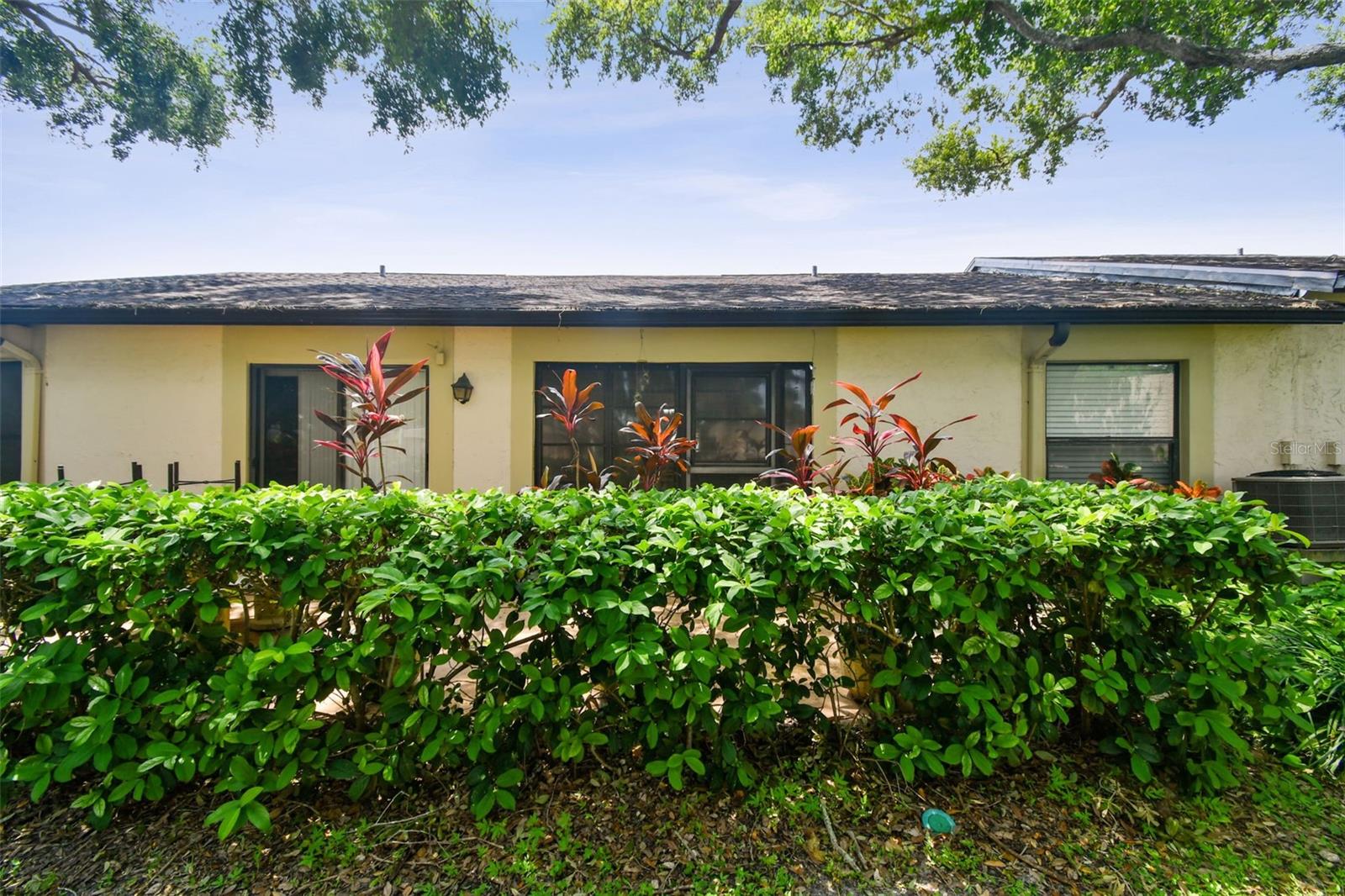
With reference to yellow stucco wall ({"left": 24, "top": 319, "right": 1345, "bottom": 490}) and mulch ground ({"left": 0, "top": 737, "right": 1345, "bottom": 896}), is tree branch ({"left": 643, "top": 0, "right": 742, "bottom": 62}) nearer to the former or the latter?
yellow stucco wall ({"left": 24, "top": 319, "right": 1345, "bottom": 490})

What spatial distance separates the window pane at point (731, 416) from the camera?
6.13m

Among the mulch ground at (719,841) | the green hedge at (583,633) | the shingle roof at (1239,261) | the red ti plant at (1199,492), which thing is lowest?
the mulch ground at (719,841)

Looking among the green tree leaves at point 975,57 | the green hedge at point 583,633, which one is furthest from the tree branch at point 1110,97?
the green hedge at point 583,633

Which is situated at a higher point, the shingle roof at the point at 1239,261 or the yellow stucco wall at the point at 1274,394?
the shingle roof at the point at 1239,261

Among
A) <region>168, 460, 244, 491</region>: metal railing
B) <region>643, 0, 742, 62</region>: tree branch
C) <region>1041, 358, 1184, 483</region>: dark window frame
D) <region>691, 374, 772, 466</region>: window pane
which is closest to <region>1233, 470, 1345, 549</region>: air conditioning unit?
<region>1041, 358, 1184, 483</region>: dark window frame

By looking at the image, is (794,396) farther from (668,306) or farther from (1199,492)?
(1199,492)

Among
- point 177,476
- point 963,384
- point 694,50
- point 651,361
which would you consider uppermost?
point 694,50

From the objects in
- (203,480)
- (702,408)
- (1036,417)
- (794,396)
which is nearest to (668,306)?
(702,408)

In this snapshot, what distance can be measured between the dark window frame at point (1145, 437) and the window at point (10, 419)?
10210 millimetres

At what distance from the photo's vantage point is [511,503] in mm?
2248

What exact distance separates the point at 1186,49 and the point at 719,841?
10.6 meters

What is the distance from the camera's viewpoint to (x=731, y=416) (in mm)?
6148

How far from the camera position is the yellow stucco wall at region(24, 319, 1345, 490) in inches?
223

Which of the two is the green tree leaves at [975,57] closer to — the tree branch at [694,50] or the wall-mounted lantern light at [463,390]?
the tree branch at [694,50]
